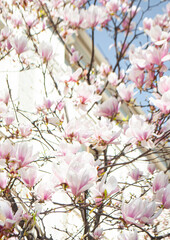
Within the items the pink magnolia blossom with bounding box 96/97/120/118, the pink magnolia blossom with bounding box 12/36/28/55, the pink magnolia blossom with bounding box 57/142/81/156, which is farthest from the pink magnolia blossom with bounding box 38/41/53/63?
the pink magnolia blossom with bounding box 57/142/81/156

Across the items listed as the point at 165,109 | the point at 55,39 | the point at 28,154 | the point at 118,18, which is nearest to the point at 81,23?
the point at 118,18

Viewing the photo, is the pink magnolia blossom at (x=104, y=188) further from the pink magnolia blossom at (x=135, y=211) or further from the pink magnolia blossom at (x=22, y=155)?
the pink magnolia blossom at (x=22, y=155)

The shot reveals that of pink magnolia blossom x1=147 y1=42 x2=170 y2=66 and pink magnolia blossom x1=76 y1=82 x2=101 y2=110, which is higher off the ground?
pink magnolia blossom x1=147 y1=42 x2=170 y2=66

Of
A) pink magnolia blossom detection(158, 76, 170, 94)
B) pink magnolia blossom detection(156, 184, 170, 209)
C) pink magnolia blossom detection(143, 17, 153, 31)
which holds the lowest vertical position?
pink magnolia blossom detection(156, 184, 170, 209)

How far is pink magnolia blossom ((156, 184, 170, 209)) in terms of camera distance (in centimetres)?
131

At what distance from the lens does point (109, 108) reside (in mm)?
1671

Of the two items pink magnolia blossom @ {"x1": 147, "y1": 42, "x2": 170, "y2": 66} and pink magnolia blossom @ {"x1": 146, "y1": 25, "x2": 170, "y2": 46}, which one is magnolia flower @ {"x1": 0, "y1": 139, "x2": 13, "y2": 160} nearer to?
pink magnolia blossom @ {"x1": 147, "y1": 42, "x2": 170, "y2": 66}

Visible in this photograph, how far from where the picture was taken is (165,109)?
144 centimetres

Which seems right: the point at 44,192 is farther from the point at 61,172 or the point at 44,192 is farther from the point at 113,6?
the point at 113,6

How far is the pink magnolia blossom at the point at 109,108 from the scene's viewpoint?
1.67 meters

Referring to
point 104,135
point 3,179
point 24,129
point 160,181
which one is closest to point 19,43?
point 24,129

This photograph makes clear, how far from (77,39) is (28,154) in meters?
6.15

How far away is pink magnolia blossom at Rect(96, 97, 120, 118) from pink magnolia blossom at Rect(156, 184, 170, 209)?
0.57 metres

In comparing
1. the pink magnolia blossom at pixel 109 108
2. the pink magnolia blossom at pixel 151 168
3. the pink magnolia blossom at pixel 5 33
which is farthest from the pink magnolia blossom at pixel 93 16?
the pink magnolia blossom at pixel 151 168
